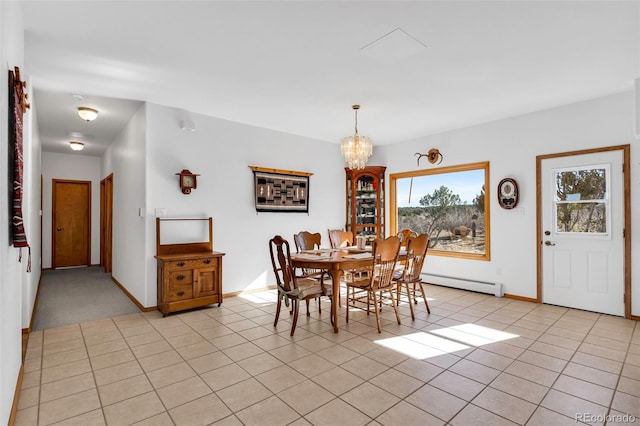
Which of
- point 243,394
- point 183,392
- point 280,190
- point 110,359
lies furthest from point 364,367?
point 280,190

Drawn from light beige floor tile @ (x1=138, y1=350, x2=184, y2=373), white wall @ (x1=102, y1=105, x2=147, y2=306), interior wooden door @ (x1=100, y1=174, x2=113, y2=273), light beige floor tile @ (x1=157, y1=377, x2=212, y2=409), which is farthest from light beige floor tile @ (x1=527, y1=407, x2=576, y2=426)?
interior wooden door @ (x1=100, y1=174, x2=113, y2=273)

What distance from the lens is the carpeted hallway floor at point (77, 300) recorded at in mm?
3947

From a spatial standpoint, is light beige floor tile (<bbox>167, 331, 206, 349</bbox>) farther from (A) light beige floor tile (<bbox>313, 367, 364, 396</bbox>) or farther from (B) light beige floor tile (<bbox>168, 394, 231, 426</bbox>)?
(A) light beige floor tile (<bbox>313, 367, 364, 396</bbox>)

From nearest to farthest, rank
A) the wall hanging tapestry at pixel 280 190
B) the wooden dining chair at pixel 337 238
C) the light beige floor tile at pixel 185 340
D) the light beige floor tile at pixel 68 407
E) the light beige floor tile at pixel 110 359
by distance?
1. the light beige floor tile at pixel 68 407
2. the light beige floor tile at pixel 110 359
3. the light beige floor tile at pixel 185 340
4. the wooden dining chair at pixel 337 238
5. the wall hanging tapestry at pixel 280 190

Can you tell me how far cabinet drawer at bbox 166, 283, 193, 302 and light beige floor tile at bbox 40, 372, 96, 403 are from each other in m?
1.43

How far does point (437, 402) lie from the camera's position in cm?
218

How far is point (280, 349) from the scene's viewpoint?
3.02 m

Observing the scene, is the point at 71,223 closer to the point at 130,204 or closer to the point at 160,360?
the point at 130,204

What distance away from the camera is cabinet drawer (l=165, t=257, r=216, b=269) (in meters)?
3.96

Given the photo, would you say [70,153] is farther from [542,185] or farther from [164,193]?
[542,185]

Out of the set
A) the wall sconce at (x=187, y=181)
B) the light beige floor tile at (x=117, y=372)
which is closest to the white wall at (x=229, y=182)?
the wall sconce at (x=187, y=181)

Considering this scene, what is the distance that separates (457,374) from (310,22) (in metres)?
2.91

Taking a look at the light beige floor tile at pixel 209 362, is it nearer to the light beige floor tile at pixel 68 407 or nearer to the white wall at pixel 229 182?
the light beige floor tile at pixel 68 407

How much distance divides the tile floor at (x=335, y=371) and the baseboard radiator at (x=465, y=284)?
0.96m
